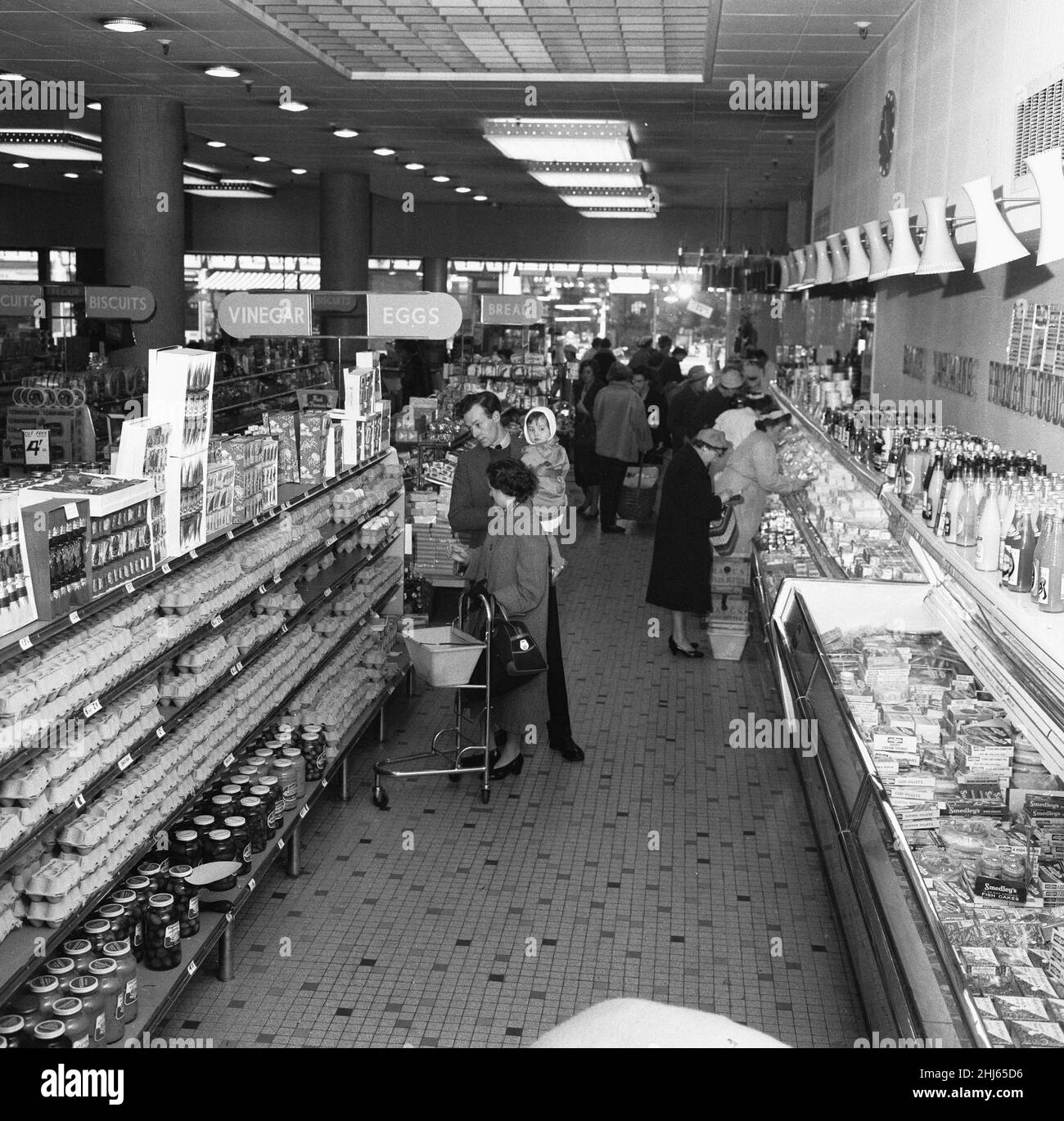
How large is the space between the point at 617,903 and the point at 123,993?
2.11 metres

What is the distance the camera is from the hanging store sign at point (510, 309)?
1438 cm

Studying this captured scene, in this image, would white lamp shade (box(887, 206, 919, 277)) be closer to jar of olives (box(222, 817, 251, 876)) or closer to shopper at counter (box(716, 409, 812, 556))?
shopper at counter (box(716, 409, 812, 556))

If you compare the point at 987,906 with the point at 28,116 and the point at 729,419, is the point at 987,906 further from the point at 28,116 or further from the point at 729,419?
the point at 28,116

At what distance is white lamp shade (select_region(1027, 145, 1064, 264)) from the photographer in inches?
124

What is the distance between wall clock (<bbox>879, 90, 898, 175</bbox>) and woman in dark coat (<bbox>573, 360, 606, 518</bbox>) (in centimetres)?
475

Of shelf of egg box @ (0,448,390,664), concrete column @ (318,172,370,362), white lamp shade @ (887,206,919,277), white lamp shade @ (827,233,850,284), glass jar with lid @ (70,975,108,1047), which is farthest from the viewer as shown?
concrete column @ (318,172,370,362)

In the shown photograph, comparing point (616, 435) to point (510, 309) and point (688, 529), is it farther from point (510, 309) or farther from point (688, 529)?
point (688, 529)

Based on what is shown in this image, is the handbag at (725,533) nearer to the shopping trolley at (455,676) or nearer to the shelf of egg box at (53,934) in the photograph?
the shopping trolley at (455,676)

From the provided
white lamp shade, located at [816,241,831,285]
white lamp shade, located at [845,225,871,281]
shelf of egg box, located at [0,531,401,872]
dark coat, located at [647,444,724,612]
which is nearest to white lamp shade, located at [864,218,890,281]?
white lamp shade, located at [845,225,871,281]

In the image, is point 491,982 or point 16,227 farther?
point 16,227

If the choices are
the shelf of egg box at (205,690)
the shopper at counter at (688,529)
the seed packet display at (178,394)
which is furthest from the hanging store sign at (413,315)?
the seed packet display at (178,394)

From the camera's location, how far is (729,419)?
9.57 metres

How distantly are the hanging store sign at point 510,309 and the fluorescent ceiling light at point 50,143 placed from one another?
4666 millimetres

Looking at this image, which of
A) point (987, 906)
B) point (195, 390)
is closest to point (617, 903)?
point (987, 906)
